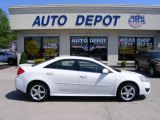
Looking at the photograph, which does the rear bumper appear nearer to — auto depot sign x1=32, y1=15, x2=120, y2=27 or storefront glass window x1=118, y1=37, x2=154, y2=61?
auto depot sign x1=32, y1=15, x2=120, y2=27

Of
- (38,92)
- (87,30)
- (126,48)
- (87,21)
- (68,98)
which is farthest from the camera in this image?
(126,48)

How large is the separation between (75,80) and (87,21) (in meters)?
13.8

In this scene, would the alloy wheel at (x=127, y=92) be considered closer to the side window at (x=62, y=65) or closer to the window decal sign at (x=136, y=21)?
the side window at (x=62, y=65)

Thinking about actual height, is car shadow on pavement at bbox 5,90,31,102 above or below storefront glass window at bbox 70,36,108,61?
below

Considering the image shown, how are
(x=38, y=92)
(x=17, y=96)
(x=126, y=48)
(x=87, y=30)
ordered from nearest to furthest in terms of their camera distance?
(x=38, y=92) < (x=17, y=96) < (x=87, y=30) < (x=126, y=48)

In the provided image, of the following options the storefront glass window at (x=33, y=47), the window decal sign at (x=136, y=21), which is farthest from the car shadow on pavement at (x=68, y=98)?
the storefront glass window at (x=33, y=47)

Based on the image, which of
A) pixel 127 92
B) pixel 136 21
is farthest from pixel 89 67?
pixel 136 21

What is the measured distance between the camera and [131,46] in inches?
994

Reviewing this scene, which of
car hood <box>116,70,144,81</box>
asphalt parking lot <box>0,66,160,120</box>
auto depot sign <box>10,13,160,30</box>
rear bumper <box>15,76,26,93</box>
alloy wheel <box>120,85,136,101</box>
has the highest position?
auto depot sign <box>10,13,160,30</box>

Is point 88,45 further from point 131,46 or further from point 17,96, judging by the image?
point 17,96

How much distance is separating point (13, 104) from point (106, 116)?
10.3 ft

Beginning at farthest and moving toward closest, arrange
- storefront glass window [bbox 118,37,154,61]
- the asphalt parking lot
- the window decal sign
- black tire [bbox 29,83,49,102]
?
storefront glass window [bbox 118,37,154,61], the window decal sign, black tire [bbox 29,83,49,102], the asphalt parking lot

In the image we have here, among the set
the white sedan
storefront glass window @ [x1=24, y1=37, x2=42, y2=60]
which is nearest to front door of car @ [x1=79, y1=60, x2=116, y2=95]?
the white sedan

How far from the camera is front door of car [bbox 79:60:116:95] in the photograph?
34.3ft
